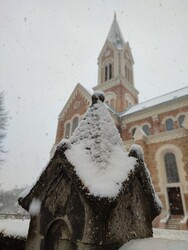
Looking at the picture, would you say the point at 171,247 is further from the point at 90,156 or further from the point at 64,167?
the point at 64,167

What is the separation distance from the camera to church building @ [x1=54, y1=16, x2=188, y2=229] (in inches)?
576

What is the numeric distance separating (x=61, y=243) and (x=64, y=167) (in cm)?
104

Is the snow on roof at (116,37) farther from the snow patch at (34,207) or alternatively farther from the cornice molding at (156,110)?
the snow patch at (34,207)

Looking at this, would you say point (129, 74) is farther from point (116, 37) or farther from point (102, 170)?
point (102, 170)

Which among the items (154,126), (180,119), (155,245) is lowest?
(155,245)

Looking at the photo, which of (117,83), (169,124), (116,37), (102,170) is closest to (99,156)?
(102,170)

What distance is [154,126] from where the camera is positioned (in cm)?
1972

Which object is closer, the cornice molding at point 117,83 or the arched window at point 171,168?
the arched window at point 171,168

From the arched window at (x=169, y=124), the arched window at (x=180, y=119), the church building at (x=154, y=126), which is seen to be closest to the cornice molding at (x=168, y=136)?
the church building at (x=154, y=126)

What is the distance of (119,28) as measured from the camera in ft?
135

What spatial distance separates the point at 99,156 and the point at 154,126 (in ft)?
60.1

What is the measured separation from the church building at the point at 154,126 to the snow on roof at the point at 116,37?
7.43ft

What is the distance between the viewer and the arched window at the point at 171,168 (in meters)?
15.4

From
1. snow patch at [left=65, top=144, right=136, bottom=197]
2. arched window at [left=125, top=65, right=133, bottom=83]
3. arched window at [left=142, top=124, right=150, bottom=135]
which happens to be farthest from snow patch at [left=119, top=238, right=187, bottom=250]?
arched window at [left=125, top=65, right=133, bottom=83]
